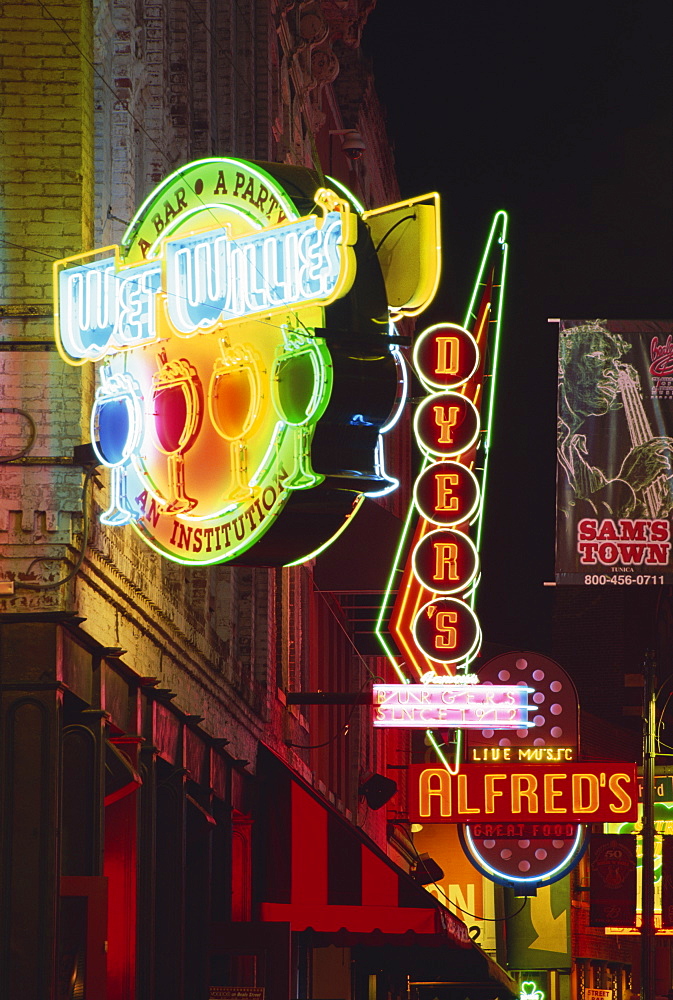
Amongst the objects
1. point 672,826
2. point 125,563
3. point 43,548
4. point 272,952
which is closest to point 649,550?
point 272,952

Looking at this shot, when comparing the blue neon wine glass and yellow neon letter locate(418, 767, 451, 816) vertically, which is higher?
the blue neon wine glass

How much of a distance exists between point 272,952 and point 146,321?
7083mm

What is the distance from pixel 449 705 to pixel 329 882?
3085mm

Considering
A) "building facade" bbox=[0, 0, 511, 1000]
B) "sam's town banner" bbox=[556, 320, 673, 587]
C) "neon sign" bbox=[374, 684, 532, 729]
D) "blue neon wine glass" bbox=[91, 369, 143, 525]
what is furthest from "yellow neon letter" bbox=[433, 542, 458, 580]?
"blue neon wine glass" bbox=[91, 369, 143, 525]

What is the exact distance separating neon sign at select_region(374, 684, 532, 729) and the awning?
204 centimetres

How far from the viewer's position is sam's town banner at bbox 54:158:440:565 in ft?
30.2

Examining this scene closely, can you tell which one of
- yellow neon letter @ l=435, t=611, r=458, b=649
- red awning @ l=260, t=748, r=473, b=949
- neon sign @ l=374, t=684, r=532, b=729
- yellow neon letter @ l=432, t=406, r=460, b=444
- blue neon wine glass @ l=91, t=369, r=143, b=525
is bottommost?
red awning @ l=260, t=748, r=473, b=949

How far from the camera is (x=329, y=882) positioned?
54.9 ft

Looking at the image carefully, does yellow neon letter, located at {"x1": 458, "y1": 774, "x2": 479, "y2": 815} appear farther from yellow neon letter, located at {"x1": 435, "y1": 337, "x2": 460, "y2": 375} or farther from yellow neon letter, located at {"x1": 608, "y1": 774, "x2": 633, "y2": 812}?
yellow neon letter, located at {"x1": 435, "y1": 337, "x2": 460, "y2": 375}

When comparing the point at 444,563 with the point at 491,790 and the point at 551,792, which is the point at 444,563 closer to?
the point at 491,790

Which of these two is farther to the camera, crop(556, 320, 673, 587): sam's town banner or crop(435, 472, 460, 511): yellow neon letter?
crop(556, 320, 673, 587): sam's town banner

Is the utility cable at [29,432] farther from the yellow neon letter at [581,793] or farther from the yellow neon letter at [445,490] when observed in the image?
the yellow neon letter at [581,793]

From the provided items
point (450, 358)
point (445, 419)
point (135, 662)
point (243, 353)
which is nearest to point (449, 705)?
point (445, 419)

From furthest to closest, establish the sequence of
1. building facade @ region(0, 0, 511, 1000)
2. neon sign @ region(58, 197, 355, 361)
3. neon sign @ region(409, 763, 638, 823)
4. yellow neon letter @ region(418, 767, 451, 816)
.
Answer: yellow neon letter @ region(418, 767, 451, 816), neon sign @ region(409, 763, 638, 823), building facade @ region(0, 0, 511, 1000), neon sign @ region(58, 197, 355, 361)
